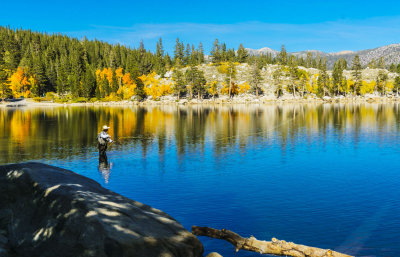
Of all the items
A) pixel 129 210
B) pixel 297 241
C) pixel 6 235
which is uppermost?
pixel 129 210

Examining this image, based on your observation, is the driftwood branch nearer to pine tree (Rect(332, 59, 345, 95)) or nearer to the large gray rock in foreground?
the large gray rock in foreground

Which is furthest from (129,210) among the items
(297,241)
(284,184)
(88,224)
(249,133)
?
(249,133)

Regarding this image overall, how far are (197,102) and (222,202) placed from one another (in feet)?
547

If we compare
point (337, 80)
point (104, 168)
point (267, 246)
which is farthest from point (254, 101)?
point (267, 246)

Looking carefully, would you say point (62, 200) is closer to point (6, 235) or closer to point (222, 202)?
point (6, 235)

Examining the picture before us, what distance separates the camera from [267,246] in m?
11.7

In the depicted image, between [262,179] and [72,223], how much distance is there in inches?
651

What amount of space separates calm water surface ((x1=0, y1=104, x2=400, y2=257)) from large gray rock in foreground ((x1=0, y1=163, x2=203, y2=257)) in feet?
13.3

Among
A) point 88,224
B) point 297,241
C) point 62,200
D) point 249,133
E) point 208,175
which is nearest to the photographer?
point 88,224

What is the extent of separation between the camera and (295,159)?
30156 mm

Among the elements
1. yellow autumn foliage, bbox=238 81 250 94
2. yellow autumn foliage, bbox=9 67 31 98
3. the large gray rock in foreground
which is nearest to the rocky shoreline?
yellow autumn foliage, bbox=238 81 250 94

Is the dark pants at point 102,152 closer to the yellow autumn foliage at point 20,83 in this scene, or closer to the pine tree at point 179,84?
the pine tree at point 179,84

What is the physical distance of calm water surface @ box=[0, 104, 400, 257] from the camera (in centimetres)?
1457

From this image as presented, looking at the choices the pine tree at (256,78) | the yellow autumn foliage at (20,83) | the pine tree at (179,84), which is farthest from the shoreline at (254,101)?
the yellow autumn foliage at (20,83)
